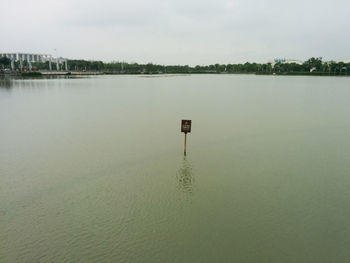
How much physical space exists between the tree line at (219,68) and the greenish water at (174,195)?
9563cm

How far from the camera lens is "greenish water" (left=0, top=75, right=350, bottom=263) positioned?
16.9 feet

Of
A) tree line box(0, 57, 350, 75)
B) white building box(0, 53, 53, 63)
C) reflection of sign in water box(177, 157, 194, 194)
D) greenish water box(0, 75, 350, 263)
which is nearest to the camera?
greenish water box(0, 75, 350, 263)

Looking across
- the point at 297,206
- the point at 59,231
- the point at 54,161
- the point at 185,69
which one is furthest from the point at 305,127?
the point at 185,69

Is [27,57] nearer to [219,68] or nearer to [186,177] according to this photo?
[219,68]

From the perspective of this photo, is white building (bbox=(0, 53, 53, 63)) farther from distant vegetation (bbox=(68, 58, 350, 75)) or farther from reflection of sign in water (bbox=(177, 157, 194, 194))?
reflection of sign in water (bbox=(177, 157, 194, 194))

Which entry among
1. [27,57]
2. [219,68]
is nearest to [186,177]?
[219,68]

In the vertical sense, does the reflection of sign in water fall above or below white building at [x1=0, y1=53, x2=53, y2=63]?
below

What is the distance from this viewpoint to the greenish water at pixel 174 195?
16.9 ft

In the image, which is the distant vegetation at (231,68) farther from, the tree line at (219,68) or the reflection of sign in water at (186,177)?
the reflection of sign in water at (186,177)

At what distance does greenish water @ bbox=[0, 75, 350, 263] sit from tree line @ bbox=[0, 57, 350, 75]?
95.6 m

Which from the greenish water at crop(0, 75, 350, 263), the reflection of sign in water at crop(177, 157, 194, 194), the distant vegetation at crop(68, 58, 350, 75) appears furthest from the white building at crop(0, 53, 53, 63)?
the reflection of sign in water at crop(177, 157, 194, 194)

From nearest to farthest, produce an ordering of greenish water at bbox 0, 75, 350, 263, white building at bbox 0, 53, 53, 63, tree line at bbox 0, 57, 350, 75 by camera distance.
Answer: greenish water at bbox 0, 75, 350, 263 < tree line at bbox 0, 57, 350, 75 < white building at bbox 0, 53, 53, 63

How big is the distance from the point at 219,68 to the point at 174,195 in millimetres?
175852

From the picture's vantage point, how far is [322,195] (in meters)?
7.37
